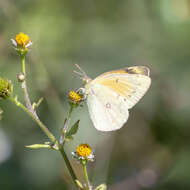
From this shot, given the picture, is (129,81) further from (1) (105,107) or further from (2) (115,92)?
(1) (105,107)

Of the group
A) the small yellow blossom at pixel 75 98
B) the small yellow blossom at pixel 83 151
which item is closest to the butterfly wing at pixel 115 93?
the small yellow blossom at pixel 75 98

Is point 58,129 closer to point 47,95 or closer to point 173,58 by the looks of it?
point 47,95

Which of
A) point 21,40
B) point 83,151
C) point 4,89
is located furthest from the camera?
point 21,40

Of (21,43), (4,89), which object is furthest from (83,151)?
(21,43)

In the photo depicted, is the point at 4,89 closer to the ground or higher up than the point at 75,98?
higher up

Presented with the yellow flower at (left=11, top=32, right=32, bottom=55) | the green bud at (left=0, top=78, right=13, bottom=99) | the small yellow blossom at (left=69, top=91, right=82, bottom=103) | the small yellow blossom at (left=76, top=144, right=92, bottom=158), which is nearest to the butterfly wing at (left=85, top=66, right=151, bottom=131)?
the small yellow blossom at (left=69, top=91, right=82, bottom=103)

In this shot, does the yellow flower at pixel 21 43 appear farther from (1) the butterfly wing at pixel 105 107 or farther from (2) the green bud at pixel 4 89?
(1) the butterfly wing at pixel 105 107
